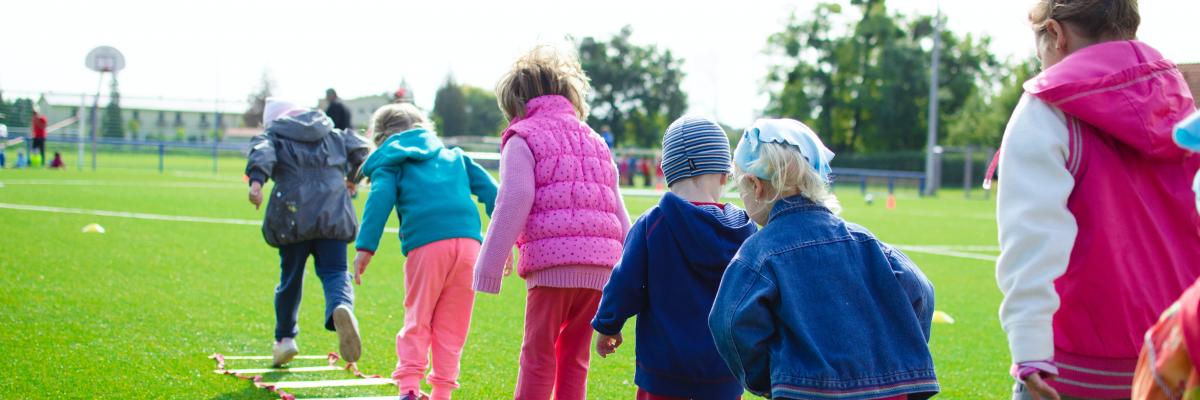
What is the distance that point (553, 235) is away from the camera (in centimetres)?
404

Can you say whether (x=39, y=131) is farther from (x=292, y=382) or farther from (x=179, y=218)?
(x=292, y=382)

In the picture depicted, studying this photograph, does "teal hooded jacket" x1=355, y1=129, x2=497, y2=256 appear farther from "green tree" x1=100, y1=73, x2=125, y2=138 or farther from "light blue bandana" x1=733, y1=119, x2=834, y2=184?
"green tree" x1=100, y1=73, x2=125, y2=138

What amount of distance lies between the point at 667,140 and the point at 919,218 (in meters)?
18.6

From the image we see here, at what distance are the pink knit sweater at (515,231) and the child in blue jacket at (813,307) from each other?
129 centimetres

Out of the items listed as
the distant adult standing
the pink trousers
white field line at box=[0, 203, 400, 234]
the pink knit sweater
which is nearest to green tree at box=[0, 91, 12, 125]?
white field line at box=[0, 203, 400, 234]

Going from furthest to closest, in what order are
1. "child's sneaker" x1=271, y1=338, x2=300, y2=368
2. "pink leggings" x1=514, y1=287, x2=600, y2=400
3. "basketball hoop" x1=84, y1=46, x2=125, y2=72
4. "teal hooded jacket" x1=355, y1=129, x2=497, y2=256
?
"basketball hoop" x1=84, y1=46, x2=125, y2=72 → "child's sneaker" x1=271, y1=338, x2=300, y2=368 → "teal hooded jacket" x1=355, y1=129, x2=497, y2=256 → "pink leggings" x1=514, y1=287, x2=600, y2=400

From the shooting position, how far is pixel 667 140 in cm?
366

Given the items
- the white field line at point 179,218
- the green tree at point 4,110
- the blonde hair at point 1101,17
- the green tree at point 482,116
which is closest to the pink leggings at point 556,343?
the blonde hair at point 1101,17

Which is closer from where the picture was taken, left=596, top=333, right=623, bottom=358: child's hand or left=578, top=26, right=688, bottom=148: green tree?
left=596, top=333, right=623, bottom=358: child's hand

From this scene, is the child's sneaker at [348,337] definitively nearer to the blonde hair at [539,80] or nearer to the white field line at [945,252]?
the blonde hair at [539,80]

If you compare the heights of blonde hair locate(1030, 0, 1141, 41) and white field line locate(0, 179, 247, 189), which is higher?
blonde hair locate(1030, 0, 1141, 41)

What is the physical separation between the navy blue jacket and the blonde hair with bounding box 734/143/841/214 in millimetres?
542

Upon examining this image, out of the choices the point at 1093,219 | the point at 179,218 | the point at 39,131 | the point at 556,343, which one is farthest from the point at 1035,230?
the point at 39,131

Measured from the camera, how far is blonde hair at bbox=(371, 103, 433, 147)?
515 centimetres
